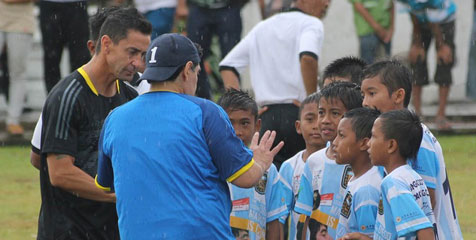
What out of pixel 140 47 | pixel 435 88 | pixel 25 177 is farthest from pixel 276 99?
pixel 435 88

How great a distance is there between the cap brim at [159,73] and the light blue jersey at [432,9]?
798cm

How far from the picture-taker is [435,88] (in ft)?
46.9

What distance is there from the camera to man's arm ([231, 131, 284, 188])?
4.89 metres

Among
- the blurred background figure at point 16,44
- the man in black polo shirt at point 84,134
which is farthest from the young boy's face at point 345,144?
the blurred background figure at point 16,44

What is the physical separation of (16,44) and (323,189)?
6893 millimetres

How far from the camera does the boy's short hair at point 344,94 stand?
652cm

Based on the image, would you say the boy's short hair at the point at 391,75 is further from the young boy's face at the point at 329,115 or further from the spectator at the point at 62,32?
the spectator at the point at 62,32

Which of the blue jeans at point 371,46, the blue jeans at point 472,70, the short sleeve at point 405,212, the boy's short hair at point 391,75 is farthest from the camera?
the blue jeans at point 472,70

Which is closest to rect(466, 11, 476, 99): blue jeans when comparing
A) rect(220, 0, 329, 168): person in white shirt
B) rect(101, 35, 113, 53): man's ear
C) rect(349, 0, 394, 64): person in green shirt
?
rect(349, 0, 394, 64): person in green shirt

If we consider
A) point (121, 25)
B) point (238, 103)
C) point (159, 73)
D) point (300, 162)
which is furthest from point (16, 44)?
point (159, 73)

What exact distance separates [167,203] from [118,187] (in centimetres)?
28

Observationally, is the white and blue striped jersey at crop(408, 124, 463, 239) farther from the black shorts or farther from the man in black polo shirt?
the black shorts

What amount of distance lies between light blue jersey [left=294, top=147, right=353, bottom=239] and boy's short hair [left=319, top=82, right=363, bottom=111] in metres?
0.36

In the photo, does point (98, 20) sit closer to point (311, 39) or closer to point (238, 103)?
point (238, 103)
